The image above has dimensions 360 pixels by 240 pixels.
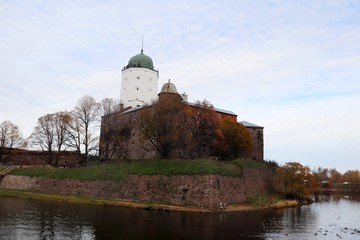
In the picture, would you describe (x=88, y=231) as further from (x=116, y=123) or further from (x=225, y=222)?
(x=116, y=123)

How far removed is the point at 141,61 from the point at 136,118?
14888 millimetres

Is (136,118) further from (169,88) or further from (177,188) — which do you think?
(177,188)

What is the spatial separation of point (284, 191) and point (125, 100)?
2967 cm

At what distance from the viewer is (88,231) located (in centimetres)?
1923

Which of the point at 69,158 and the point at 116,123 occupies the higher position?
the point at 116,123

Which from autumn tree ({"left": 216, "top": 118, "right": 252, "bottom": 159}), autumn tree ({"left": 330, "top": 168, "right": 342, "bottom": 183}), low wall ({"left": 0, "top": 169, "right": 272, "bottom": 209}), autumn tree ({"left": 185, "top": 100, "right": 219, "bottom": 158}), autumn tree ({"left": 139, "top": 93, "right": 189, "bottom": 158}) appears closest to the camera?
low wall ({"left": 0, "top": 169, "right": 272, "bottom": 209})

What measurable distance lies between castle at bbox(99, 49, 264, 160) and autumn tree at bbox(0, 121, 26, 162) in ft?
60.7

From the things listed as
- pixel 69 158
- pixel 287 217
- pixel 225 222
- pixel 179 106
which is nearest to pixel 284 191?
pixel 287 217

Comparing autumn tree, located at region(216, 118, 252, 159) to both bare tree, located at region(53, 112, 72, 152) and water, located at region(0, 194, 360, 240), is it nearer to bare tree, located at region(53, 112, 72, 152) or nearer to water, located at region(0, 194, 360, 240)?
water, located at region(0, 194, 360, 240)

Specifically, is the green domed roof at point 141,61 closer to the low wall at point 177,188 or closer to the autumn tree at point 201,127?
the autumn tree at point 201,127

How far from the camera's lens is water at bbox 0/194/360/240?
1866cm

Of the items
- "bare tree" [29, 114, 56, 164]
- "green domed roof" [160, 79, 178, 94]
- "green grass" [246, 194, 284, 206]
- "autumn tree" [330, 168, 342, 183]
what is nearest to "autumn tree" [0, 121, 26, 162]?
"bare tree" [29, 114, 56, 164]

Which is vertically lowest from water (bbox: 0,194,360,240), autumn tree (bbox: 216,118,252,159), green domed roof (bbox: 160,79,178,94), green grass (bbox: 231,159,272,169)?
water (bbox: 0,194,360,240)

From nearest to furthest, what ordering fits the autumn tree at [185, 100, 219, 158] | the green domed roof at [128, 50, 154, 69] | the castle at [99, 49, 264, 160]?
1. the autumn tree at [185, 100, 219, 158]
2. the castle at [99, 49, 264, 160]
3. the green domed roof at [128, 50, 154, 69]
